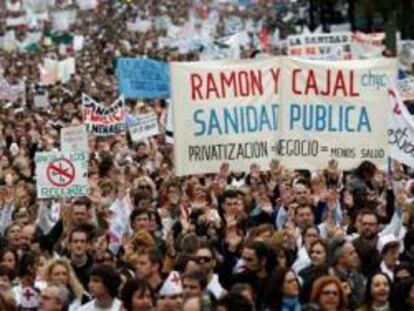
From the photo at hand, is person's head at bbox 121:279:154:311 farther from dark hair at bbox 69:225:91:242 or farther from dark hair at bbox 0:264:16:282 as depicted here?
dark hair at bbox 69:225:91:242

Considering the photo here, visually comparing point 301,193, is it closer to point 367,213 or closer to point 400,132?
point 367,213

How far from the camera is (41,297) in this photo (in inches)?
425

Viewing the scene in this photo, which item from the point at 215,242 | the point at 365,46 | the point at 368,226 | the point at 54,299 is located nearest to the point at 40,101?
the point at 365,46

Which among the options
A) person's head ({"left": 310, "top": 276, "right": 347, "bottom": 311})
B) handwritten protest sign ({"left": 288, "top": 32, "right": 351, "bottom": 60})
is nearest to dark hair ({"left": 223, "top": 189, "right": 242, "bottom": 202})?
person's head ({"left": 310, "top": 276, "right": 347, "bottom": 311})

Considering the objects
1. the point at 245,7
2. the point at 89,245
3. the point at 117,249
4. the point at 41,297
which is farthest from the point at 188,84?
the point at 245,7

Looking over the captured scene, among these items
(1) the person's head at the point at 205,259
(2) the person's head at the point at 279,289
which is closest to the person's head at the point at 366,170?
(1) the person's head at the point at 205,259

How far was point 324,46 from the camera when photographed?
1171 inches

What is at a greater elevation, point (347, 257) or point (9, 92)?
point (347, 257)

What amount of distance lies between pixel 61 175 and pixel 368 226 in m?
4.00

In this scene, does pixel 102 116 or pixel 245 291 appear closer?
pixel 245 291

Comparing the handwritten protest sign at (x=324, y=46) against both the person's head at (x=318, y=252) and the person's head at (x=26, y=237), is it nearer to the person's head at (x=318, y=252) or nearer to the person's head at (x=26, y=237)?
the person's head at (x=26, y=237)

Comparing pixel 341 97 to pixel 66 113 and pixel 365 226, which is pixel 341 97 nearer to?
pixel 365 226

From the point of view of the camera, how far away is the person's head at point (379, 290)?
34.8ft

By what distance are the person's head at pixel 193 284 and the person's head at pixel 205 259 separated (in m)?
0.35
